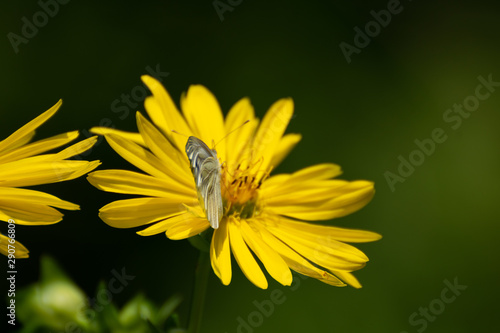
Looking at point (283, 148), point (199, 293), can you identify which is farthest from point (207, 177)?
point (283, 148)

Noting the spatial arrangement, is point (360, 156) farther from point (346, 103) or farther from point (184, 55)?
point (184, 55)

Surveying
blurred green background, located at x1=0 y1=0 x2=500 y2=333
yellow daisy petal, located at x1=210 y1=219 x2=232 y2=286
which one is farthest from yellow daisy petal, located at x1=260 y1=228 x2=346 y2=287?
blurred green background, located at x1=0 y1=0 x2=500 y2=333

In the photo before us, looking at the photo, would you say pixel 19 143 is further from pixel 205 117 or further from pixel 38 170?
pixel 205 117

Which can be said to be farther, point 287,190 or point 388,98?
point 388,98

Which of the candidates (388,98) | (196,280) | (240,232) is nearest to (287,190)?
(240,232)

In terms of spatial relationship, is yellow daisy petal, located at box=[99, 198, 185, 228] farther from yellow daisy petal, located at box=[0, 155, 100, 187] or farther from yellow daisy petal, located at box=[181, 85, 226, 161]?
yellow daisy petal, located at box=[181, 85, 226, 161]
